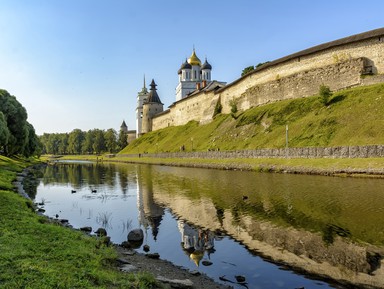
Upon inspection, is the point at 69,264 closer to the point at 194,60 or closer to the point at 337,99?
the point at 337,99

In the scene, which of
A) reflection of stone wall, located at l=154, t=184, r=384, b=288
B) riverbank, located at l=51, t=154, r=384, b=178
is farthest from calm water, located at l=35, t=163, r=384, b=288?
riverbank, located at l=51, t=154, r=384, b=178

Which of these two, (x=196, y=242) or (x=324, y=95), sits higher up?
(x=324, y=95)

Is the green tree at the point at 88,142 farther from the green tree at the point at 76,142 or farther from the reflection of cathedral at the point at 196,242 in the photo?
the reflection of cathedral at the point at 196,242

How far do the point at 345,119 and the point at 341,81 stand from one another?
15.5 meters

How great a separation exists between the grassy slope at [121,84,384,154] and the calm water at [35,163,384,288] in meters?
13.2

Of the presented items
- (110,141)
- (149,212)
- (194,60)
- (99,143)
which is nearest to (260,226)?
(149,212)

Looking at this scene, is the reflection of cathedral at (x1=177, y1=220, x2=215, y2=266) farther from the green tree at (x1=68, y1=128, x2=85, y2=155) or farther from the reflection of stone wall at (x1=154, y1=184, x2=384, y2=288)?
the green tree at (x1=68, y1=128, x2=85, y2=155)

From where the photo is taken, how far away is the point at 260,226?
14508 mm

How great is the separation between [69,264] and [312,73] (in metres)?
58.6

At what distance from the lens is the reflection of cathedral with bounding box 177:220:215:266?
1146cm

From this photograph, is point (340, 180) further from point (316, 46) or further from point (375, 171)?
point (316, 46)

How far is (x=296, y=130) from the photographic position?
46.6m

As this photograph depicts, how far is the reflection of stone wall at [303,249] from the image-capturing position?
921 centimetres

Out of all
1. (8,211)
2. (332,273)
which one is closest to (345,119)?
(332,273)
